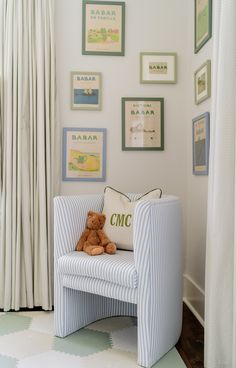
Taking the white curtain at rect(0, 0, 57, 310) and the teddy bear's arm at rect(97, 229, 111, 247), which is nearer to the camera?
the teddy bear's arm at rect(97, 229, 111, 247)

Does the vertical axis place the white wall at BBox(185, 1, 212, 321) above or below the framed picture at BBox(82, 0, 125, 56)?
below

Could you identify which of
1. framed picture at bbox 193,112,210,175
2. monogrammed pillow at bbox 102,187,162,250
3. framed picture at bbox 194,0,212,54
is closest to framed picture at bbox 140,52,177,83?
framed picture at bbox 194,0,212,54

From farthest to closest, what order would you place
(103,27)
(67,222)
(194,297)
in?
1. (103,27)
2. (194,297)
3. (67,222)

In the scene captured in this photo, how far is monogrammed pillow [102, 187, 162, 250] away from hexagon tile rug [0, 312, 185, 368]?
51 cm

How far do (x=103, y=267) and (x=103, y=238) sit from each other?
32 cm

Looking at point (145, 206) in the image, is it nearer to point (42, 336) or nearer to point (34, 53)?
point (42, 336)

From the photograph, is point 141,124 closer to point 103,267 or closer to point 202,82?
point 202,82

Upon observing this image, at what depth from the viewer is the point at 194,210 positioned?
2.47 metres

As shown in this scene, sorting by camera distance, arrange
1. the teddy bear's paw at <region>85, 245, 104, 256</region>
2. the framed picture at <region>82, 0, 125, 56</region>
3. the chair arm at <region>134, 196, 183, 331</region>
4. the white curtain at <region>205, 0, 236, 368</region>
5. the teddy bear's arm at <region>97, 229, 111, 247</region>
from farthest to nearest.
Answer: the framed picture at <region>82, 0, 125, 56</region> → the teddy bear's arm at <region>97, 229, 111, 247</region> → the teddy bear's paw at <region>85, 245, 104, 256</region> → the chair arm at <region>134, 196, 183, 331</region> → the white curtain at <region>205, 0, 236, 368</region>

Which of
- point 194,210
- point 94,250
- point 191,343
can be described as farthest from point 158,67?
point 191,343

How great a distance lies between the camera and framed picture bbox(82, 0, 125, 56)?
2629mm

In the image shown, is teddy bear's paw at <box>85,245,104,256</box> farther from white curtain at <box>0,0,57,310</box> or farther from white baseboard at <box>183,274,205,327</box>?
white baseboard at <box>183,274,205,327</box>

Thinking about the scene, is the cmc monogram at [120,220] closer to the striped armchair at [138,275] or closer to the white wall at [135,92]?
the striped armchair at [138,275]

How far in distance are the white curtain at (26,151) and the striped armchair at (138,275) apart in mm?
424
